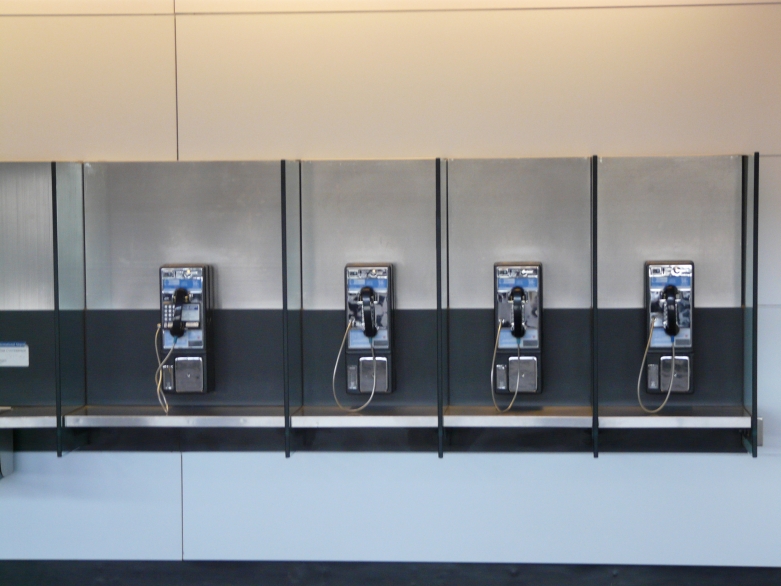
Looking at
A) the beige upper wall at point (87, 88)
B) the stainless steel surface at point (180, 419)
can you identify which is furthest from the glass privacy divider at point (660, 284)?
the beige upper wall at point (87, 88)

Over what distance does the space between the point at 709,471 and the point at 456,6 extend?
240 centimetres

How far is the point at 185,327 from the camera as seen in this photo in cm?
321

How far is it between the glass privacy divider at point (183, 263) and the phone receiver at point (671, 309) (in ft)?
5.61

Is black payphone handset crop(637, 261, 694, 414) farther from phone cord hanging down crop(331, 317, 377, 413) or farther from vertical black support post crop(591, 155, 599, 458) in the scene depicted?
phone cord hanging down crop(331, 317, 377, 413)

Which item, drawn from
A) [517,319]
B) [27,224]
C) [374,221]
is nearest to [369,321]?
[374,221]

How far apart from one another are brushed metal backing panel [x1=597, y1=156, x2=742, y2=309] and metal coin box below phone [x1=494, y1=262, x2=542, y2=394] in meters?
0.42

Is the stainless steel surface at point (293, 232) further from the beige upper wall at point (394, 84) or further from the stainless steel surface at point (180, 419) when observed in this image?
the stainless steel surface at point (180, 419)

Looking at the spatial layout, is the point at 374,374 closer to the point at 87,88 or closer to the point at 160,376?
the point at 160,376

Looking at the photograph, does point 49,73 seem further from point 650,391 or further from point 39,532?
point 650,391

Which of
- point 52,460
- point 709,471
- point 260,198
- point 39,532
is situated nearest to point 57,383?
point 52,460

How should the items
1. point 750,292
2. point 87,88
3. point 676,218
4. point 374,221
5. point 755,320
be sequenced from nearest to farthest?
point 755,320 < point 750,292 < point 676,218 < point 374,221 < point 87,88

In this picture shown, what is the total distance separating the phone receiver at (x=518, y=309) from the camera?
3104 mm

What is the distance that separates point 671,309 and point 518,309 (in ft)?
2.11

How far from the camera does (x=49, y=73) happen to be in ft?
11.3
